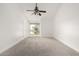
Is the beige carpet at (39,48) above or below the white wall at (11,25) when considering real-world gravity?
below

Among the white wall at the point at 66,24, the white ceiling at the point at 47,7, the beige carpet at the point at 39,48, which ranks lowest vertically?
the beige carpet at the point at 39,48

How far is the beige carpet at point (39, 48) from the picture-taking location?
7.48 ft

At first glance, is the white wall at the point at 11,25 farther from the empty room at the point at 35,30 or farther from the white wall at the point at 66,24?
the white wall at the point at 66,24

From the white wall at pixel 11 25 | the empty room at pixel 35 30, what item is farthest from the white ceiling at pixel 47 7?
the white wall at pixel 11 25

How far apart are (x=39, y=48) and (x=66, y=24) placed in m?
0.88

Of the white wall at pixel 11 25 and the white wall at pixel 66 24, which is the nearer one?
the white wall at pixel 11 25

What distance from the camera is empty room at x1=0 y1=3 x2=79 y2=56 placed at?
2258mm

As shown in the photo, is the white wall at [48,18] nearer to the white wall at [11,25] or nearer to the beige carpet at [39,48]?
the beige carpet at [39,48]

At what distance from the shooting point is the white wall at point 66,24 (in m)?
2.42

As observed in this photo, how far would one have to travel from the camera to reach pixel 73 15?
8.43 ft

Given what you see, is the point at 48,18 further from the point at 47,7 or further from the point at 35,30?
the point at 35,30

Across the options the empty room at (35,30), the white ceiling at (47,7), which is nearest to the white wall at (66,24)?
the empty room at (35,30)

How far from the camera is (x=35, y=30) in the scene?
7.79 ft

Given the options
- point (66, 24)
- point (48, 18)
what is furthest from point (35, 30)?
point (66, 24)
